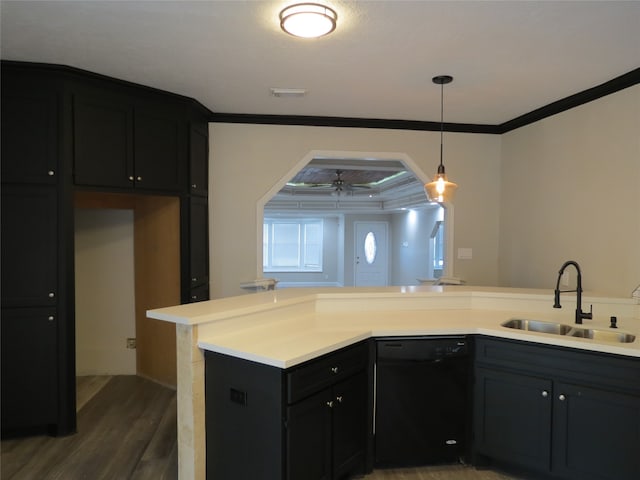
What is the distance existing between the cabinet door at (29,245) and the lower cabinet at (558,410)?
2.90 metres

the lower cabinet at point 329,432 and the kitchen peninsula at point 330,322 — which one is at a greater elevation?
the kitchen peninsula at point 330,322

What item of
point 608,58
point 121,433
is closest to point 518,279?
point 608,58

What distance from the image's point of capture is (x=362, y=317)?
2859mm

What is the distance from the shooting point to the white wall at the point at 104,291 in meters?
4.13

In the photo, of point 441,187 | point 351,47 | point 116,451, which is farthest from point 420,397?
point 351,47

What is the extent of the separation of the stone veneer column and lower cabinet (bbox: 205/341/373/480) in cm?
4

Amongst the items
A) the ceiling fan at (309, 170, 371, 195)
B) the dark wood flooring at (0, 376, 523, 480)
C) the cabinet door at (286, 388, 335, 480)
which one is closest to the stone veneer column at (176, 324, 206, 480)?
the dark wood flooring at (0, 376, 523, 480)

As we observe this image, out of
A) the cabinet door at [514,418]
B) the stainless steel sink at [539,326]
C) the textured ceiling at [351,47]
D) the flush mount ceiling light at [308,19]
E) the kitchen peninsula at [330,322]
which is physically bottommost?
the cabinet door at [514,418]

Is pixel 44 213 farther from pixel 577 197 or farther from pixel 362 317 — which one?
pixel 577 197

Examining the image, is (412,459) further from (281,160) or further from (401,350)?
(281,160)

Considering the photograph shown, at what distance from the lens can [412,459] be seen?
2580 millimetres

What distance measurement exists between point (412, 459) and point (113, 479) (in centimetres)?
177

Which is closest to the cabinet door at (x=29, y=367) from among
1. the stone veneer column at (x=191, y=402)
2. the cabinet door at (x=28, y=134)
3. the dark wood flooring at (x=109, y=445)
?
the dark wood flooring at (x=109, y=445)

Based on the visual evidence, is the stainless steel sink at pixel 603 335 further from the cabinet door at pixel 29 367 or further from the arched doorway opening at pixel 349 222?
the cabinet door at pixel 29 367
